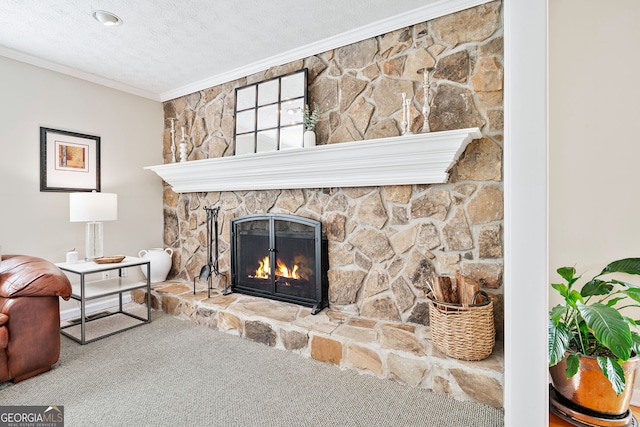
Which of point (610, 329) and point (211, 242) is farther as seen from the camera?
point (211, 242)

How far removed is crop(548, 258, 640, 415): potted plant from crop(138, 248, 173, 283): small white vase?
3.43 m

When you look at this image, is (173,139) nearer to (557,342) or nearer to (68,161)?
(68,161)

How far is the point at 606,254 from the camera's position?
5.49 feet

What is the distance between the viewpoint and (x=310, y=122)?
8.31ft

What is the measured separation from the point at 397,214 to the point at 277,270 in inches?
47.9

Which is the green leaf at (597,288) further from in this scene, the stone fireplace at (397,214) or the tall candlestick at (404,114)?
the tall candlestick at (404,114)

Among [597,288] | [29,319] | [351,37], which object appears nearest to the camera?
[597,288]

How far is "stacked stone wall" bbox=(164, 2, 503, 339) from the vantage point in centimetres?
199

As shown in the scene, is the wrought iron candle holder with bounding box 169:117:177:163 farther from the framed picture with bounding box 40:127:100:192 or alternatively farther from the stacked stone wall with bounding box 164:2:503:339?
the stacked stone wall with bounding box 164:2:503:339

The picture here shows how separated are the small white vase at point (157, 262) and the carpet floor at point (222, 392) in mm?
1058

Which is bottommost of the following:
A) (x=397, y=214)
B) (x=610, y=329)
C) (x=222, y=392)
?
(x=222, y=392)

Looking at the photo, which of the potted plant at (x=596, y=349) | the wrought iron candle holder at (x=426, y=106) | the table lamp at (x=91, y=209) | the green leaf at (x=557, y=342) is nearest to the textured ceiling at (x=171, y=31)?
the wrought iron candle holder at (x=426, y=106)

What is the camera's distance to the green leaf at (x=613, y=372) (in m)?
1.26

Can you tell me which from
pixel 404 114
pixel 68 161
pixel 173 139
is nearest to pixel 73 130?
pixel 68 161
